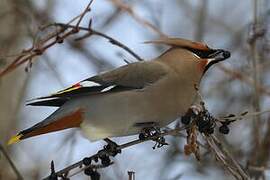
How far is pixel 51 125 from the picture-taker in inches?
120

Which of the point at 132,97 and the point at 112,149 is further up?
the point at 132,97

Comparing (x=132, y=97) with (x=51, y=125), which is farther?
(x=132, y=97)

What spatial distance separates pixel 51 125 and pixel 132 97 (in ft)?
1.40

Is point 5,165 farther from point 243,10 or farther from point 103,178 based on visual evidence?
point 243,10

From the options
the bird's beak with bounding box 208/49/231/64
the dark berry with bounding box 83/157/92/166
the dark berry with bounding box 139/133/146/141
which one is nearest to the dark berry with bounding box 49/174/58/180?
the dark berry with bounding box 83/157/92/166

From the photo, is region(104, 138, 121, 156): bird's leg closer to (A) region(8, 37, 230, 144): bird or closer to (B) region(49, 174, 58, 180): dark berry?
(A) region(8, 37, 230, 144): bird

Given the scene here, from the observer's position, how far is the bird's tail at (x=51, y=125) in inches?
118

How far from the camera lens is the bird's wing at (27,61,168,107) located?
322 centimetres

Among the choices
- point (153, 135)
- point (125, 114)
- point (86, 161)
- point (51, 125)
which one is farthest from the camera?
point (125, 114)

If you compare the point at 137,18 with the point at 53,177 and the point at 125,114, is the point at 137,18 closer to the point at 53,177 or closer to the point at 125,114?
the point at 125,114

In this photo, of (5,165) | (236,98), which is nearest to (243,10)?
(236,98)

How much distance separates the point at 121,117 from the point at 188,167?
4.72 ft

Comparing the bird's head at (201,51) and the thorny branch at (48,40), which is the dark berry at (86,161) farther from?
the bird's head at (201,51)

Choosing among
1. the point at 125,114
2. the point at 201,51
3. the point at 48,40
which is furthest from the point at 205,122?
the point at 48,40
